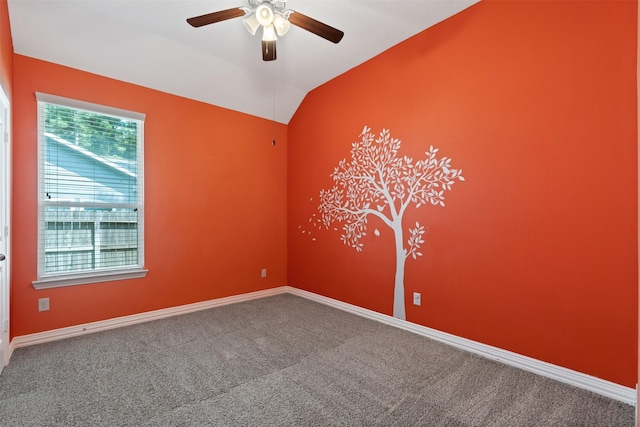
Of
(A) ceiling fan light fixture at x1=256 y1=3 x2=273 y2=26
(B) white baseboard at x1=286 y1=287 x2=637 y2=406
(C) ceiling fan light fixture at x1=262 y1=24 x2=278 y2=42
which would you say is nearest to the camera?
(B) white baseboard at x1=286 y1=287 x2=637 y2=406

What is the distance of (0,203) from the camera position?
2.22m

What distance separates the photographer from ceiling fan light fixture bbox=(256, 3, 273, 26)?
2.24 m

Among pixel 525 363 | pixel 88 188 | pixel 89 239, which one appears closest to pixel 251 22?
pixel 88 188

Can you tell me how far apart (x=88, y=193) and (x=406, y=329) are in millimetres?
3435

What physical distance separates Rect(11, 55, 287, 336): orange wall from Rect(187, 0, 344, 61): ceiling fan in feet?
5.48

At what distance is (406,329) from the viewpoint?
3.11 m

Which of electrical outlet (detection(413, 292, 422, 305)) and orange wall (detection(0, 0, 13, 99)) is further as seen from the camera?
electrical outlet (detection(413, 292, 422, 305))

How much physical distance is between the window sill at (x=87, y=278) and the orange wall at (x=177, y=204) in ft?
0.17

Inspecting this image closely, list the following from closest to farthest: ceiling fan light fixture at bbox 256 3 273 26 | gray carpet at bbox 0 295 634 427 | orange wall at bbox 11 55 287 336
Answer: gray carpet at bbox 0 295 634 427 → ceiling fan light fixture at bbox 256 3 273 26 → orange wall at bbox 11 55 287 336

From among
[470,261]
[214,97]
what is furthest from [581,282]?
[214,97]

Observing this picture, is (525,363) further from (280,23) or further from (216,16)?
(216,16)

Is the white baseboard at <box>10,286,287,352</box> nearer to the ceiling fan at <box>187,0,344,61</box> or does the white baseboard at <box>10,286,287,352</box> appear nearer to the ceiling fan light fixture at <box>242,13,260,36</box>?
the ceiling fan at <box>187,0,344,61</box>

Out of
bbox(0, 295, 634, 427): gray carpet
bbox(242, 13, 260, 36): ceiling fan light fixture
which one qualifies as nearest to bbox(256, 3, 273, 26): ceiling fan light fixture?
bbox(242, 13, 260, 36): ceiling fan light fixture

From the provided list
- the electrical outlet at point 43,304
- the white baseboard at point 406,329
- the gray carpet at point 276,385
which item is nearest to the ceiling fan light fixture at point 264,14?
the gray carpet at point 276,385
